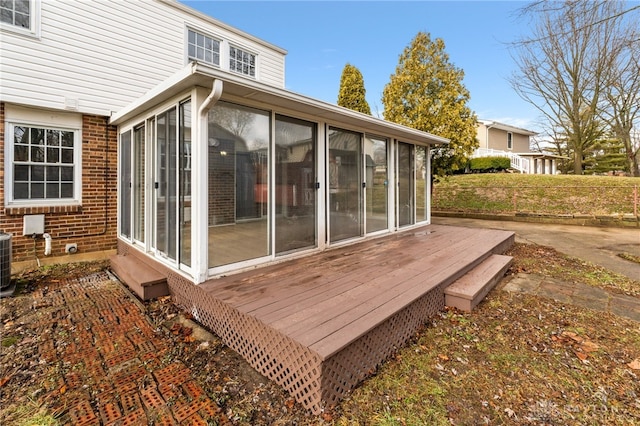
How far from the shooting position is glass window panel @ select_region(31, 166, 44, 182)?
4883 mm

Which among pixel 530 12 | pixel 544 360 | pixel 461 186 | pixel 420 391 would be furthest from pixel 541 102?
pixel 420 391

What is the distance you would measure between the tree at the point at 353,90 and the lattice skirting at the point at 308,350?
35.5 ft

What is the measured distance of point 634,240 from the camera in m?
7.27

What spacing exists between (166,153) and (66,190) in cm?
273

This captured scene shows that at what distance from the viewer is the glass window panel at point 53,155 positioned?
5.00m

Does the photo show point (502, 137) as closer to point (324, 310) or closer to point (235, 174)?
point (235, 174)

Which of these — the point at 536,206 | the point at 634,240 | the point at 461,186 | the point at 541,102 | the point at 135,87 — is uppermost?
the point at 541,102

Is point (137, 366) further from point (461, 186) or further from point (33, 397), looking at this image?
point (461, 186)

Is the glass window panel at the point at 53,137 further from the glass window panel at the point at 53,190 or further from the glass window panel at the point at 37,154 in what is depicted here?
the glass window panel at the point at 53,190

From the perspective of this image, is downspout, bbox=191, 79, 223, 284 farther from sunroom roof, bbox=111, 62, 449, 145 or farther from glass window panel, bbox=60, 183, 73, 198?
glass window panel, bbox=60, 183, 73, 198

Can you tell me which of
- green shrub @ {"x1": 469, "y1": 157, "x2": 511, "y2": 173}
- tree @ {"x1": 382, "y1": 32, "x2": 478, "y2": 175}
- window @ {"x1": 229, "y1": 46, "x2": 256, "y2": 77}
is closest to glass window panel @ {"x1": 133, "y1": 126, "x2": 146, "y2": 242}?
window @ {"x1": 229, "y1": 46, "x2": 256, "y2": 77}

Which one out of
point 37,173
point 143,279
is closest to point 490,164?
point 143,279

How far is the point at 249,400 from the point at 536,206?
12.3 metres

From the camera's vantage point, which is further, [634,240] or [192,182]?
[634,240]
